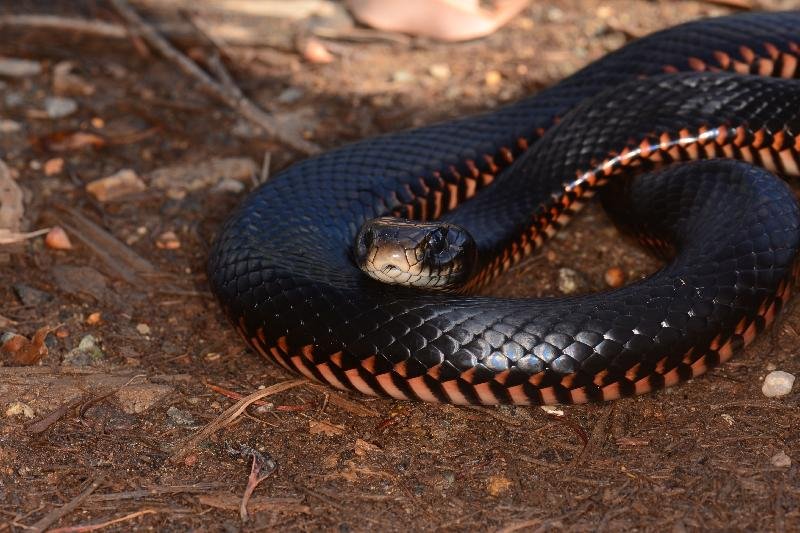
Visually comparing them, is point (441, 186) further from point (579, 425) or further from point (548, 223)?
point (579, 425)

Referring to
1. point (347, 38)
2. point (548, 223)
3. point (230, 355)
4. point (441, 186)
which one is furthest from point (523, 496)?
point (347, 38)

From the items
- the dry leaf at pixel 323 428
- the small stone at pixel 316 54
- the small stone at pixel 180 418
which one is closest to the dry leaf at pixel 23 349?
the small stone at pixel 180 418

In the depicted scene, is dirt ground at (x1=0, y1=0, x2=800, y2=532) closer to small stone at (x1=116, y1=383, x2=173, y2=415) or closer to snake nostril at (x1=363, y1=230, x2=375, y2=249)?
small stone at (x1=116, y1=383, x2=173, y2=415)

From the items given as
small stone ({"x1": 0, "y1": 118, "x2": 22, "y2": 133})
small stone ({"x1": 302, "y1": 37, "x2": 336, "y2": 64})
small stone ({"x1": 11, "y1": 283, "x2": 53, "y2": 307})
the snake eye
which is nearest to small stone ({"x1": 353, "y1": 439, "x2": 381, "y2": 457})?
the snake eye

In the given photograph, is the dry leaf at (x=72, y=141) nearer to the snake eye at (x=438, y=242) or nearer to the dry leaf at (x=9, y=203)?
the dry leaf at (x=9, y=203)

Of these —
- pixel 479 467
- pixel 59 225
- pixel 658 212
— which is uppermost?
pixel 658 212

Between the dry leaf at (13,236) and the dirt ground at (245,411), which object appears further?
the dry leaf at (13,236)

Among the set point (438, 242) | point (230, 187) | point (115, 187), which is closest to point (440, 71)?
point (230, 187)
